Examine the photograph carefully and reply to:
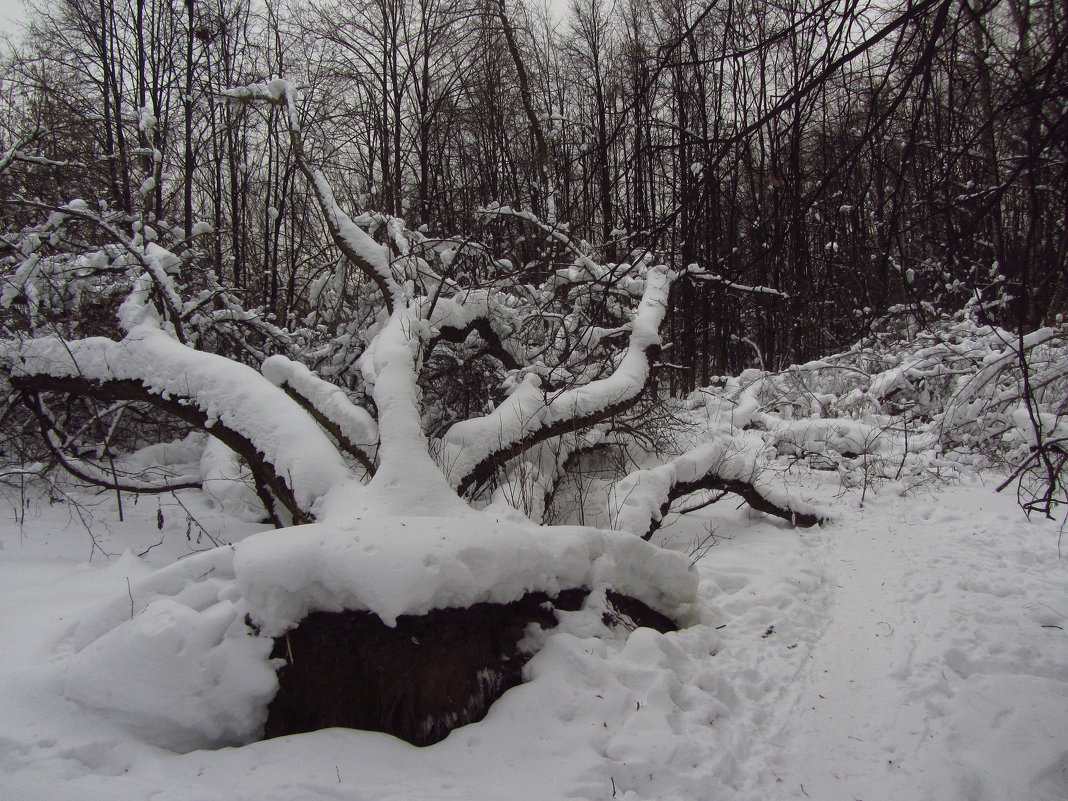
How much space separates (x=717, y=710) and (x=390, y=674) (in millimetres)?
1385

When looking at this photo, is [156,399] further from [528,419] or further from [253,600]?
[528,419]

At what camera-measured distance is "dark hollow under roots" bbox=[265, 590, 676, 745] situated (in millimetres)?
2232

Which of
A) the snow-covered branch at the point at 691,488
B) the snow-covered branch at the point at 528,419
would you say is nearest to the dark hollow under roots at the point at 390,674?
the snow-covered branch at the point at 528,419

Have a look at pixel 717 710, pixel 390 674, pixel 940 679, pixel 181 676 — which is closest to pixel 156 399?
pixel 181 676

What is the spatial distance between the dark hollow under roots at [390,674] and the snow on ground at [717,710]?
108mm

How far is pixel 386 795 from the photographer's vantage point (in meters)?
1.84

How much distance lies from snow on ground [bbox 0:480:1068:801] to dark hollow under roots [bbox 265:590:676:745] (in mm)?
108

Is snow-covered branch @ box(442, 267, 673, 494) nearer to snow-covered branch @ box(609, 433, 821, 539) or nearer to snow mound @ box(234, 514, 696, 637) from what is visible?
snow-covered branch @ box(609, 433, 821, 539)

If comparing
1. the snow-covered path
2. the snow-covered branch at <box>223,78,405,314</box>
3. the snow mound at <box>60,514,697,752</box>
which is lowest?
the snow-covered path

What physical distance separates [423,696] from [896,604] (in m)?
2.91

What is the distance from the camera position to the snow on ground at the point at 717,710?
1906 millimetres

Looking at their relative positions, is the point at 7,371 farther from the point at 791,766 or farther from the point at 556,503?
the point at 791,766

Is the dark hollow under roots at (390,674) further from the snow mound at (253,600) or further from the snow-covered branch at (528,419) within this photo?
the snow-covered branch at (528,419)

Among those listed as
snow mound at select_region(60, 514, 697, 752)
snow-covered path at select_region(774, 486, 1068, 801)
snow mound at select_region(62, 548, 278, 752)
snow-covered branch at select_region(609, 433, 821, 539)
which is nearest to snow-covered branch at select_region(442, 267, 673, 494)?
snow-covered branch at select_region(609, 433, 821, 539)
